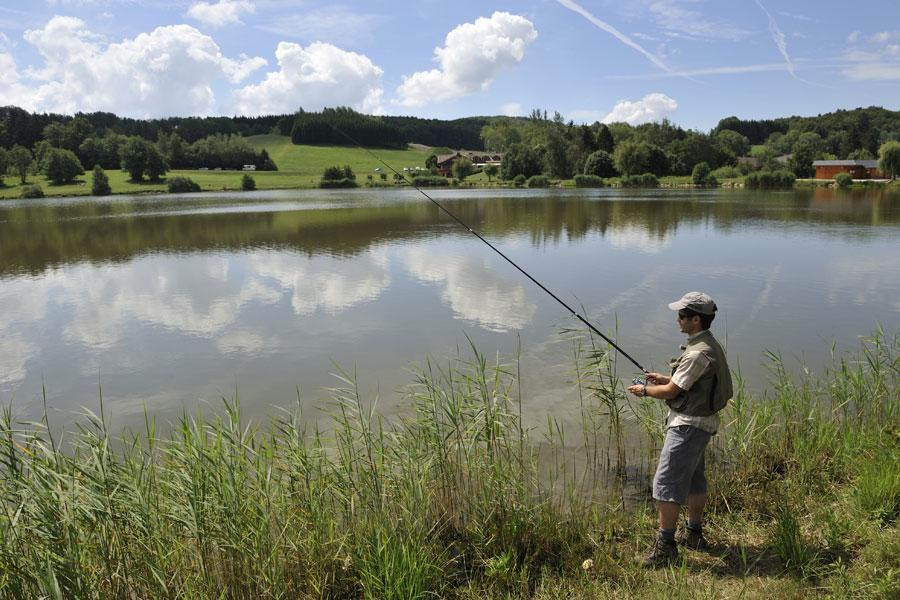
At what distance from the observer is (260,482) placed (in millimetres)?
4391

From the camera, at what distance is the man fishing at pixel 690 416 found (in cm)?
402

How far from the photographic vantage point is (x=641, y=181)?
8850 centimetres

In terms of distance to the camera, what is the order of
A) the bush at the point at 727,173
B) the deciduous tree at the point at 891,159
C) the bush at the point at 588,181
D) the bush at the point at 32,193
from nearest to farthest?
the bush at the point at 32,193, the deciduous tree at the point at 891,159, the bush at the point at 588,181, the bush at the point at 727,173

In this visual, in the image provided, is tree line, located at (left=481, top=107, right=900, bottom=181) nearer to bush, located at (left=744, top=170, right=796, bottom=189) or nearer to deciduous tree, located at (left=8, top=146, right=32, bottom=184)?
bush, located at (left=744, top=170, right=796, bottom=189)

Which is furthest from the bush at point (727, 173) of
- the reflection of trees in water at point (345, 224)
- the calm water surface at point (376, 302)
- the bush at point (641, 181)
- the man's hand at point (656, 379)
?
the man's hand at point (656, 379)

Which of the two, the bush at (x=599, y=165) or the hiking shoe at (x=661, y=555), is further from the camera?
the bush at (x=599, y=165)

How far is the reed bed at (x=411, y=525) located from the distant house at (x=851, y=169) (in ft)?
320

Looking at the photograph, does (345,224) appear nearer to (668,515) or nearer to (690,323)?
(690,323)

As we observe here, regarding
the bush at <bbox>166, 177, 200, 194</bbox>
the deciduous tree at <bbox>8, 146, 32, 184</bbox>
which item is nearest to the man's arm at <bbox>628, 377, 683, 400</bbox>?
the bush at <bbox>166, 177, 200, 194</bbox>

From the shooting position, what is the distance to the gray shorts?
162 inches

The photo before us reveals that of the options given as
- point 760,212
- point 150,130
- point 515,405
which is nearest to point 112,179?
point 150,130

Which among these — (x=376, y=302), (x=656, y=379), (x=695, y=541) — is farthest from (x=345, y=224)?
(x=695, y=541)

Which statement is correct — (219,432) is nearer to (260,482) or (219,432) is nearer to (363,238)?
(260,482)

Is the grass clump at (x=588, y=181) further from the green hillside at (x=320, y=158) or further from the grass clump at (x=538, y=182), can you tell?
the green hillside at (x=320, y=158)
